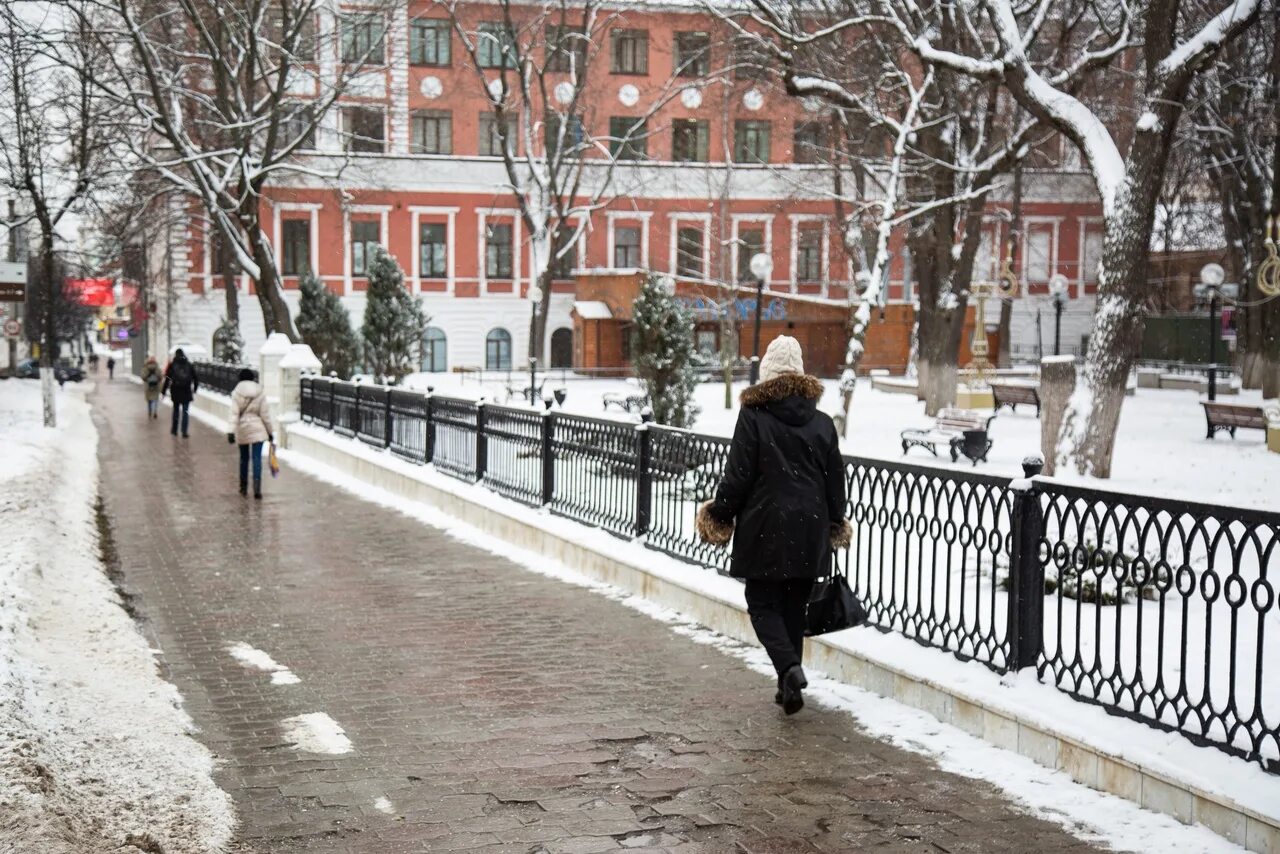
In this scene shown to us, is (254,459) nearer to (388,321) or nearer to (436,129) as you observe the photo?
(388,321)

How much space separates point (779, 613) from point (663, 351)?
38.2ft

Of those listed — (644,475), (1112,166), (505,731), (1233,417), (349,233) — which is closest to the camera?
(505,731)

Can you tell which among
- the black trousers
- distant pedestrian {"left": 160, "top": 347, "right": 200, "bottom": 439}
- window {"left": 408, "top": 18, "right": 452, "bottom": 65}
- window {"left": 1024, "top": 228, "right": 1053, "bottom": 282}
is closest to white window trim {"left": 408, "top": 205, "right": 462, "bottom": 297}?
window {"left": 408, "top": 18, "right": 452, "bottom": 65}

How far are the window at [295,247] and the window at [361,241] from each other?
5.42 ft

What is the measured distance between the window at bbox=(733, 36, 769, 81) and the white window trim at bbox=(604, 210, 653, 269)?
24.2 m

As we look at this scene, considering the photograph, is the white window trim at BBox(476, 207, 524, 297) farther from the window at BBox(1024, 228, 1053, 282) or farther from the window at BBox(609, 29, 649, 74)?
the window at BBox(1024, 228, 1053, 282)

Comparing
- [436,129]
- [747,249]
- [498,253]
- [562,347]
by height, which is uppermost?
[436,129]

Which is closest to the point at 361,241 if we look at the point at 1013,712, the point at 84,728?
the point at 84,728

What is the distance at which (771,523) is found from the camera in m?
7.28

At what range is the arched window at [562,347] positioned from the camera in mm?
56469

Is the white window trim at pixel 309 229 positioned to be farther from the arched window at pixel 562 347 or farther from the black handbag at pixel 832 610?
the black handbag at pixel 832 610

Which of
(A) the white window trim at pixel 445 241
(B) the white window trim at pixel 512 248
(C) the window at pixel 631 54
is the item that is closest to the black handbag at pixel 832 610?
(A) the white window trim at pixel 445 241

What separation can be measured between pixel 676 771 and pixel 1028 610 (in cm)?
196

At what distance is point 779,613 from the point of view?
7.50 m
